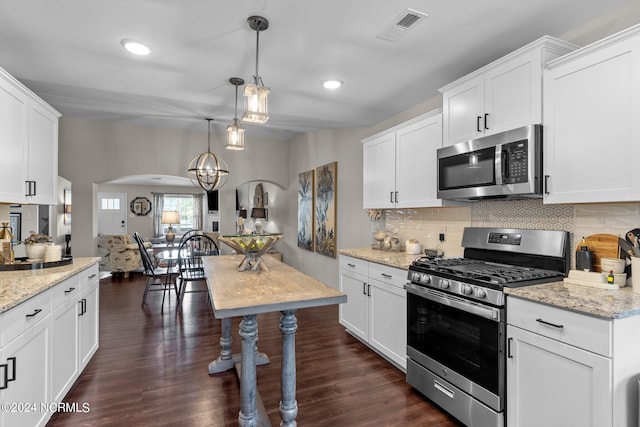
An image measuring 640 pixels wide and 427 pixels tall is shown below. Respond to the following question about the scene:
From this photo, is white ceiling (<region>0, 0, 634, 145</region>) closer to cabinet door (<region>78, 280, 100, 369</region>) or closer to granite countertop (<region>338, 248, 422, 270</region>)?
granite countertop (<region>338, 248, 422, 270</region>)

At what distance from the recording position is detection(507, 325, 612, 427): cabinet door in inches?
56.6

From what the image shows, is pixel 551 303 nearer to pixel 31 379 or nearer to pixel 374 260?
pixel 374 260

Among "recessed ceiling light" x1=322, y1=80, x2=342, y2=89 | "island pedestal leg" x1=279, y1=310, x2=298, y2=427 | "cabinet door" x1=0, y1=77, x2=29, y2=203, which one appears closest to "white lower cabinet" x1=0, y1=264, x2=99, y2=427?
"cabinet door" x1=0, y1=77, x2=29, y2=203

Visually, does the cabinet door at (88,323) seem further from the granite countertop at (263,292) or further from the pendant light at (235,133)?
the pendant light at (235,133)

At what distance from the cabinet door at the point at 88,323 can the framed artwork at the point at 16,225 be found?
3.33ft

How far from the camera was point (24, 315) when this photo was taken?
1.67 m

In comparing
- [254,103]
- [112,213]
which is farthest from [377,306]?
[112,213]

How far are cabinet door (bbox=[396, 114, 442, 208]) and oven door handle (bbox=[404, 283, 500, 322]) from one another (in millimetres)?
834

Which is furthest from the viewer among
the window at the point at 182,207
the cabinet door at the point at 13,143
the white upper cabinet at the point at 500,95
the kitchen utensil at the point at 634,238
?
the window at the point at 182,207

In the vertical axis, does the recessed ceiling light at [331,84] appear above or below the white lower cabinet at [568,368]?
above

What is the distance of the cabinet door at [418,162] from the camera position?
2.88 meters

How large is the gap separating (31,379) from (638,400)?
9.64 ft

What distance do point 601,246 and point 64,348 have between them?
3493 millimetres

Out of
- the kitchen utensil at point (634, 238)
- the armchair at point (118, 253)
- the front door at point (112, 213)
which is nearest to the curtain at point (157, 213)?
the front door at point (112, 213)
